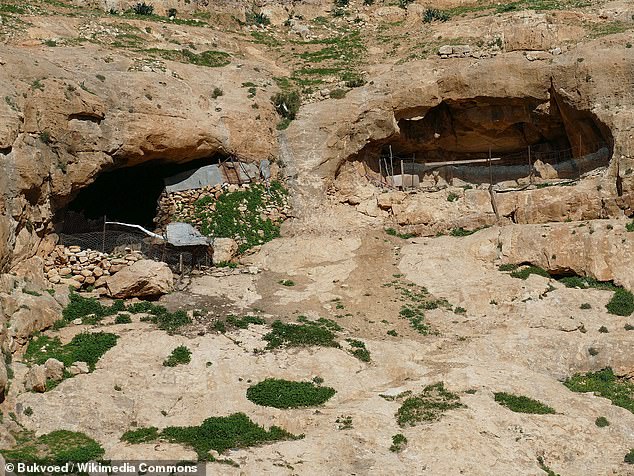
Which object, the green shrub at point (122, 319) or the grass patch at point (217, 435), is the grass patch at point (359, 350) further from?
the green shrub at point (122, 319)

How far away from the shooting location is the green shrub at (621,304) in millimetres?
24062

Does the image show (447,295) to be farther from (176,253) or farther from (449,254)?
(176,253)

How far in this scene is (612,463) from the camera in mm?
17109

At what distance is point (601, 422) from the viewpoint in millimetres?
18344

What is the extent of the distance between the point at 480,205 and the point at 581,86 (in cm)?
615

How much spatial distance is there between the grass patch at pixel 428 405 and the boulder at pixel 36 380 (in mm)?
8368

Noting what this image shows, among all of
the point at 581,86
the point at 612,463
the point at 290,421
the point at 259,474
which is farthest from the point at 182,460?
the point at 581,86

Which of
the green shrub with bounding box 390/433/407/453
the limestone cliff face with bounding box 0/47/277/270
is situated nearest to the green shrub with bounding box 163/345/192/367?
the limestone cliff face with bounding box 0/47/277/270

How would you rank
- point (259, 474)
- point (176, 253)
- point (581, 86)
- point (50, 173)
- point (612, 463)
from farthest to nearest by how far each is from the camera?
point (581, 86) < point (176, 253) < point (50, 173) < point (612, 463) < point (259, 474)

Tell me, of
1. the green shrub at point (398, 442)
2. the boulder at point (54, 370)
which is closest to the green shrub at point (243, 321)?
the boulder at point (54, 370)

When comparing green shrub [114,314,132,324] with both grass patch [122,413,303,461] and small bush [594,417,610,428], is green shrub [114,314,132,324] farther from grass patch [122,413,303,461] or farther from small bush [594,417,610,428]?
small bush [594,417,610,428]

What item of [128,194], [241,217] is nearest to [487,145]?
[241,217]

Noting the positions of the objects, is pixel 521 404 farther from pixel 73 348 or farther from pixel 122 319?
pixel 73 348

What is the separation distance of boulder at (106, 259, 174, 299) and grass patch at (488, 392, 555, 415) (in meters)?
10.7
